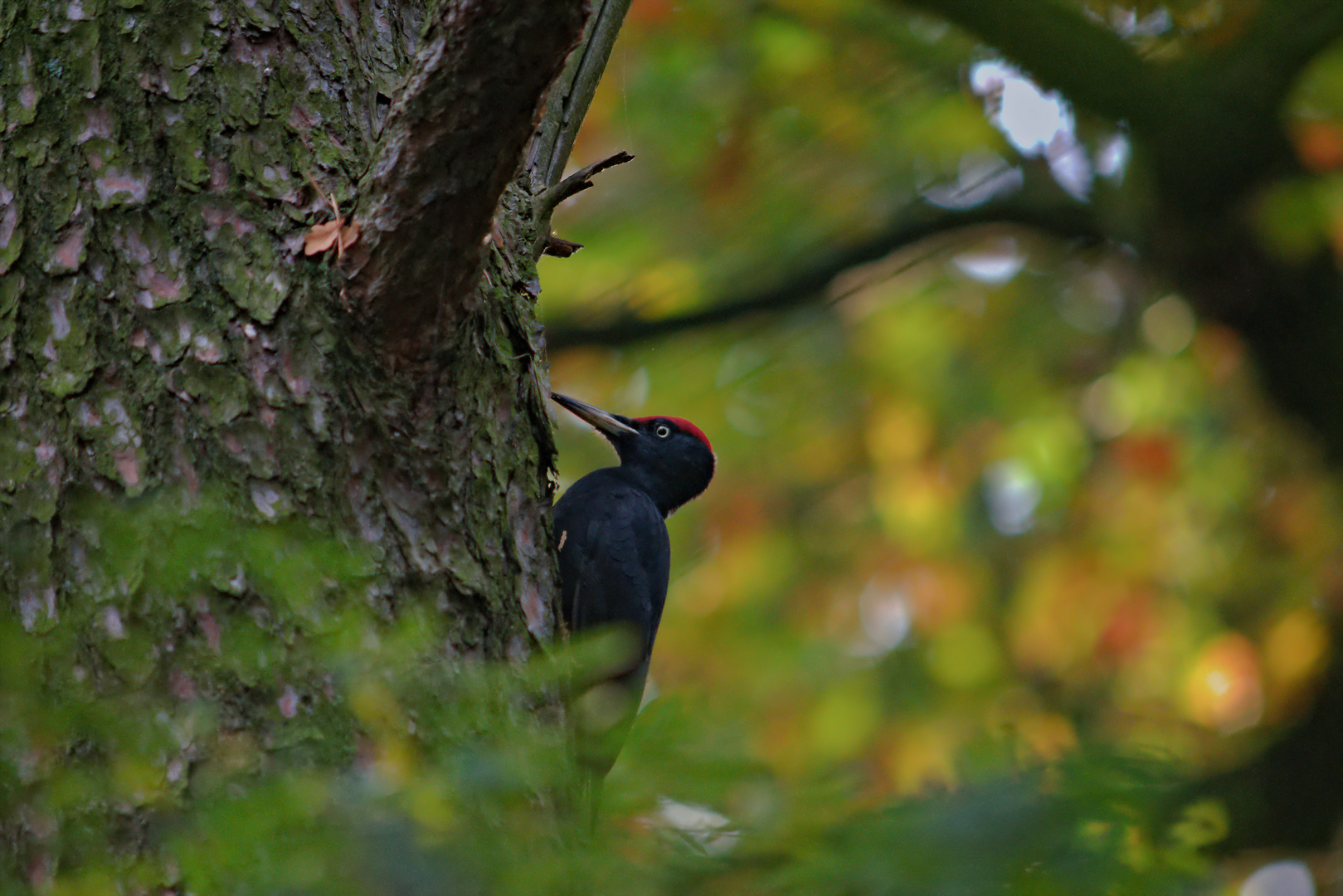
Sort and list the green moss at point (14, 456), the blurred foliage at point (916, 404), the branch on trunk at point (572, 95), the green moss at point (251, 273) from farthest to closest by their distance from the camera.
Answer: the blurred foliage at point (916, 404), the branch on trunk at point (572, 95), the green moss at point (251, 273), the green moss at point (14, 456)

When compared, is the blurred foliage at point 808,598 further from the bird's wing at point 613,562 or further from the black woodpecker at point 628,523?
the bird's wing at point 613,562

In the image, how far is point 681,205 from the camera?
643 centimetres

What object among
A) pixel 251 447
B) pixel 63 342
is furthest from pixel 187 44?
pixel 251 447

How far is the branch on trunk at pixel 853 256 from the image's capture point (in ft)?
14.5

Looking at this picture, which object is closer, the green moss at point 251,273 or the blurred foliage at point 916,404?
the green moss at point 251,273

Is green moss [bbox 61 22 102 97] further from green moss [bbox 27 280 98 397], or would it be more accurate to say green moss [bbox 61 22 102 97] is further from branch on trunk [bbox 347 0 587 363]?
branch on trunk [bbox 347 0 587 363]

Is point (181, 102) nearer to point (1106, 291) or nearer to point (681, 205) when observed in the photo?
point (681, 205)

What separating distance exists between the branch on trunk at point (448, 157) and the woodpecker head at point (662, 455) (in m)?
2.91

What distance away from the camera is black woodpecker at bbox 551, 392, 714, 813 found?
383 cm

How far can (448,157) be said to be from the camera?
185 cm

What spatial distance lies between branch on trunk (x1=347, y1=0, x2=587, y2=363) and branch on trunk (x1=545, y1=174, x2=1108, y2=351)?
2.41 m

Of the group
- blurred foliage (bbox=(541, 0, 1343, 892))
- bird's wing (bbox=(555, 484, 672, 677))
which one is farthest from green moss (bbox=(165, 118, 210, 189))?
blurred foliage (bbox=(541, 0, 1343, 892))

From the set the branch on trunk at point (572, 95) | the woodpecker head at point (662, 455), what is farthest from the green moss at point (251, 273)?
the woodpecker head at point (662, 455)

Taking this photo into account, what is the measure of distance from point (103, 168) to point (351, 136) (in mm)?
456
